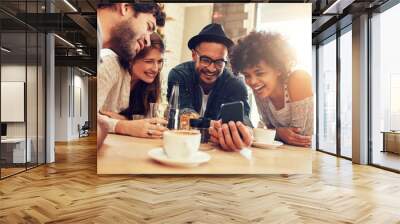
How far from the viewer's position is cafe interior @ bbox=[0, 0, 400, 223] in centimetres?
371

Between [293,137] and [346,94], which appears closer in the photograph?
[293,137]

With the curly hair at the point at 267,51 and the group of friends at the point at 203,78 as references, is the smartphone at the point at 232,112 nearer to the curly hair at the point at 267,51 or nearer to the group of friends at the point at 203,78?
the group of friends at the point at 203,78

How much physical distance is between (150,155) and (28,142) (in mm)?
2777

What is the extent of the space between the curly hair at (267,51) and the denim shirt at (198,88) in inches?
13.3

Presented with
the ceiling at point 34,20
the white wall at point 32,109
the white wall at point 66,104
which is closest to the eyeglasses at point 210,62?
the ceiling at point 34,20

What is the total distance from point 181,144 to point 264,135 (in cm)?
136

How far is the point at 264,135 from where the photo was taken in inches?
217

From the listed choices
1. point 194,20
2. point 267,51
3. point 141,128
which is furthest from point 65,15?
point 267,51

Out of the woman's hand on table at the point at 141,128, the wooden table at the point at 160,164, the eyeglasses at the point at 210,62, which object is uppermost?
the eyeglasses at the point at 210,62

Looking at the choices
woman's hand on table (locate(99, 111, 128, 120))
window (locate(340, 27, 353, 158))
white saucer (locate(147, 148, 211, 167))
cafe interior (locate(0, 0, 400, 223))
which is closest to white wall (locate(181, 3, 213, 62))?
cafe interior (locate(0, 0, 400, 223))

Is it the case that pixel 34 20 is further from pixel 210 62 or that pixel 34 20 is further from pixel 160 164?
pixel 160 164

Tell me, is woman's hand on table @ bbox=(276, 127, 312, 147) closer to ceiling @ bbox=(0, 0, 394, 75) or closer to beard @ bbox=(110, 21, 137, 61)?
ceiling @ bbox=(0, 0, 394, 75)

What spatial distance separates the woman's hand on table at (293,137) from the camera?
5559 mm

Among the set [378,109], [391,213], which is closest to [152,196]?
[391,213]
